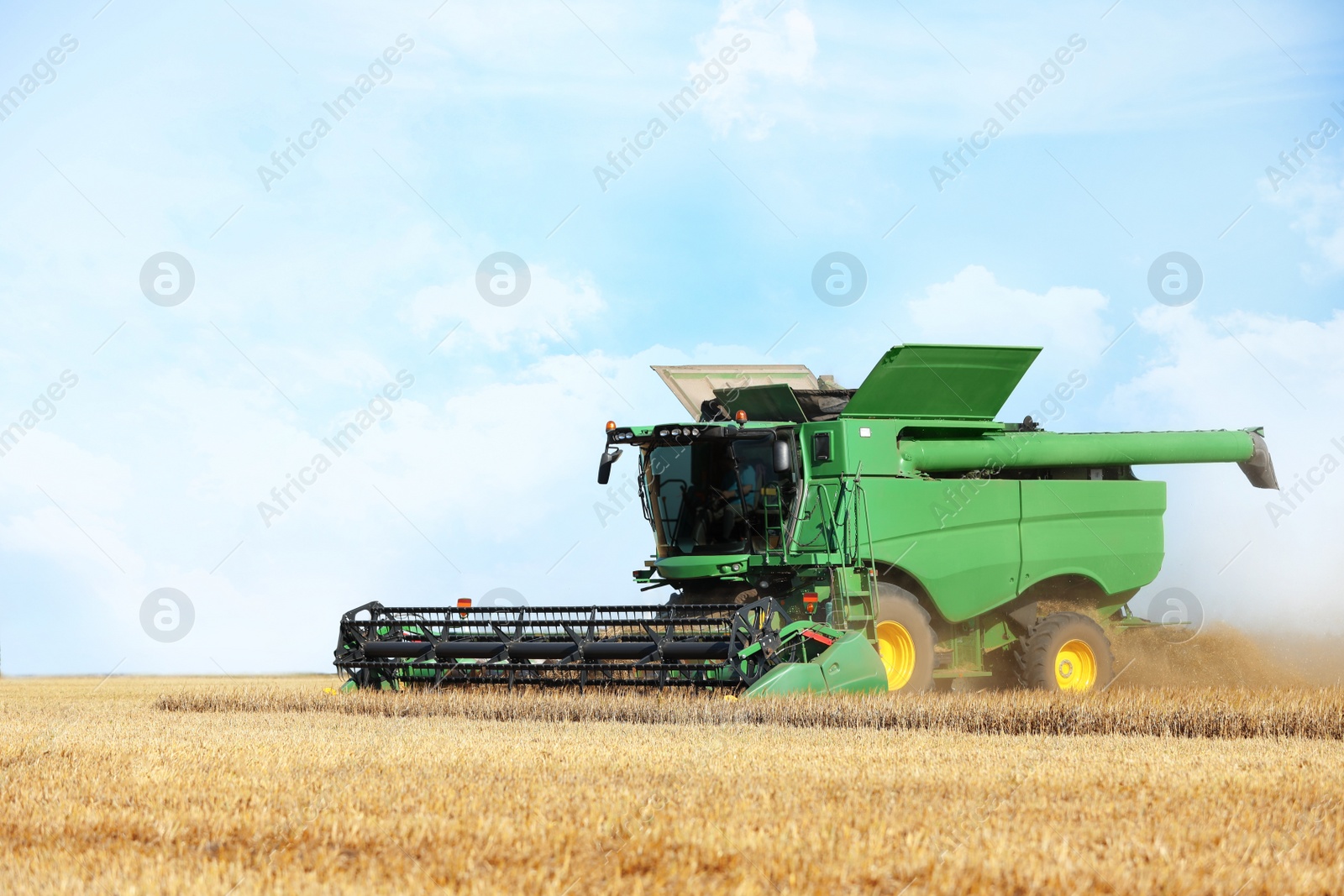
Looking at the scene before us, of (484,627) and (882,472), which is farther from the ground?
(882,472)

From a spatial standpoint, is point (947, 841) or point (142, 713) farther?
point (142, 713)

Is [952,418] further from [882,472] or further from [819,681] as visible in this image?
[819,681]

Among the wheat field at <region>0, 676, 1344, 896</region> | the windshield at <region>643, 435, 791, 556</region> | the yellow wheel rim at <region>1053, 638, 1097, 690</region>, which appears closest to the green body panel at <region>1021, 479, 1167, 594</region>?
the yellow wheel rim at <region>1053, 638, 1097, 690</region>

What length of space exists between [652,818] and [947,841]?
98cm

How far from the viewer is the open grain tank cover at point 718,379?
1127cm

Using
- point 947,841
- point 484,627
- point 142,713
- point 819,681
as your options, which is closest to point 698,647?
point 819,681

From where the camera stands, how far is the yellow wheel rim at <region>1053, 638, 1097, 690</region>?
35.5 feet

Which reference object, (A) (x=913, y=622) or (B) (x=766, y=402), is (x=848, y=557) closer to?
(A) (x=913, y=622)

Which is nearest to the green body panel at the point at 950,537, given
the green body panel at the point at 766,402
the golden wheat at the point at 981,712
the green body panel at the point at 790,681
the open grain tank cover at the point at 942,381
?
the open grain tank cover at the point at 942,381

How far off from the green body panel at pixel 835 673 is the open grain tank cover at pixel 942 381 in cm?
198

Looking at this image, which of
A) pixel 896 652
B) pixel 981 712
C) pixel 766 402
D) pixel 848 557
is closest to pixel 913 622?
pixel 896 652

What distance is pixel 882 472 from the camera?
10172 millimetres

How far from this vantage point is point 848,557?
977 centimetres

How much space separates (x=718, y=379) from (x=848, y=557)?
2.43 metres
